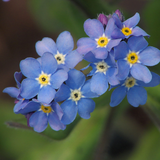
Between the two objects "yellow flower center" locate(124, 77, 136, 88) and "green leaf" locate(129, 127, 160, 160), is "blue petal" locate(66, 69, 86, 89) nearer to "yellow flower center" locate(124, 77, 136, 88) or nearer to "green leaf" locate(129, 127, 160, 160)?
"yellow flower center" locate(124, 77, 136, 88)

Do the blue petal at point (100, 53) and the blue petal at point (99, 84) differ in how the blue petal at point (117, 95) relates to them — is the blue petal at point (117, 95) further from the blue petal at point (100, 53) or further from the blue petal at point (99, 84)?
the blue petal at point (100, 53)

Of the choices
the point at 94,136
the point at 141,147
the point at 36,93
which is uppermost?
the point at 36,93

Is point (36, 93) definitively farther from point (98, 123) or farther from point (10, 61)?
point (10, 61)

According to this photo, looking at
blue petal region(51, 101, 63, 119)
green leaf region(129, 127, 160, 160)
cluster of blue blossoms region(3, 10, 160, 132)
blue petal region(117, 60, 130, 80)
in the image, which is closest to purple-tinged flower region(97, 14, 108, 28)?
cluster of blue blossoms region(3, 10, 160, 132)

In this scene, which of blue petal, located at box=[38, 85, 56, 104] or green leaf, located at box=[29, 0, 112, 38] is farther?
green leaf, located at box=[29, 0, 112, 38]

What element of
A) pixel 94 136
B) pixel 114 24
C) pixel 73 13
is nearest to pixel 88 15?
pixel 73 13
